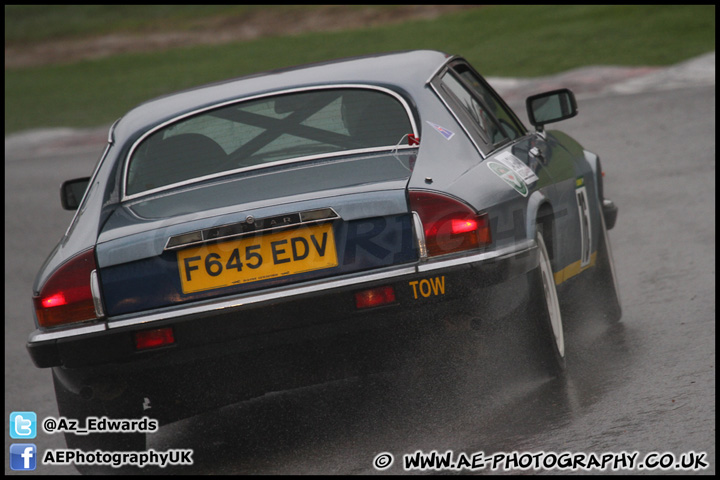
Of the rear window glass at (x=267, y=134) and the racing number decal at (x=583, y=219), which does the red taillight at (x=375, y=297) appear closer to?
the rear window glass at (x=267, y=134)

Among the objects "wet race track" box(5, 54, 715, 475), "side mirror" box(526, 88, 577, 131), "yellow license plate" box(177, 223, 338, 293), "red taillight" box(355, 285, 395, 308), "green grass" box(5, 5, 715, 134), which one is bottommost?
"wet race track" box(5, 54, 715, 475)

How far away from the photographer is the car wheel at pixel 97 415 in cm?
455

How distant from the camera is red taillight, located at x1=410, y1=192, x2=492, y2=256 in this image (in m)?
4.32

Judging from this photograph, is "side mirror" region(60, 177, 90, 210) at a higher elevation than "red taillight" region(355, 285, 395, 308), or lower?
higher

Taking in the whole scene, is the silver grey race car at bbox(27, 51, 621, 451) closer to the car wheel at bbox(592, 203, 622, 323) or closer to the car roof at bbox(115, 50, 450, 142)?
Answer: the car roof at bbox(115, 50, 450, 142)

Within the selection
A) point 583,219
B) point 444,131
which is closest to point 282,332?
point 444,131

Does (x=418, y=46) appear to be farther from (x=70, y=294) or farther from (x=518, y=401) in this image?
(x=70, y=294)

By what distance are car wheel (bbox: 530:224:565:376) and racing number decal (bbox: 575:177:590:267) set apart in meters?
0.75

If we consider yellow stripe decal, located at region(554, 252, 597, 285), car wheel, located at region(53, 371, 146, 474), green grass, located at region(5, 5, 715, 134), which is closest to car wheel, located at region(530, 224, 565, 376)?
yellow stripe decal, located at region(554, 252, 597, 285)

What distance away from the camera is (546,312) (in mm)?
4695

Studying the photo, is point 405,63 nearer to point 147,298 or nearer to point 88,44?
point 147,298

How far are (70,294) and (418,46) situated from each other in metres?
23.1

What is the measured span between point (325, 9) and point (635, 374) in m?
36.9

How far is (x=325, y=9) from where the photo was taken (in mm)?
40812
